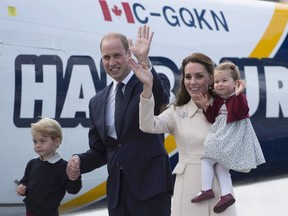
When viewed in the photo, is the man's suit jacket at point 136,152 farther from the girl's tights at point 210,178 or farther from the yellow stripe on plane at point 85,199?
the yellow stripe on plane at point 85,199

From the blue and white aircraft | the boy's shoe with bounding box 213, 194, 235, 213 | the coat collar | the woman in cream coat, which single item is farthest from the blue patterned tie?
the blue and white aircraft

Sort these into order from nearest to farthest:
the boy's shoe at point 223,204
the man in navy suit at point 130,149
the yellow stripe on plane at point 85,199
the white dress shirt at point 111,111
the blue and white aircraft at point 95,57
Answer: the boy's shoe at point 223,204 < the man in navy suit at point 130,149 < the white dress shirt at point 111,111 < the blue and white aircraft at point 95,57 < the yellow stripe on plane at point 85,199

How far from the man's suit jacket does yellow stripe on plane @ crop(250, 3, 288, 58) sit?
3198 mm

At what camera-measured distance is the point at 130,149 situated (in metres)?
4.13

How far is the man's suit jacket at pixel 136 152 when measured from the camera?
409cm

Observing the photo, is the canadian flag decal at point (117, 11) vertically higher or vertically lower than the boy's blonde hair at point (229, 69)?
higher

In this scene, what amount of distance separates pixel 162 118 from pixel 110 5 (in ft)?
9.11

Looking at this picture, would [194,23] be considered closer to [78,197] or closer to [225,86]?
[78,197]

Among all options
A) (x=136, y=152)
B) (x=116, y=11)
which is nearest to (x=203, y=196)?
(x=136, y=152)

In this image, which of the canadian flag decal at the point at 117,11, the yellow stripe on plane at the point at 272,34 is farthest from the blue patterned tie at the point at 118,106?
the yellow stripe on plane at the point at 272,34

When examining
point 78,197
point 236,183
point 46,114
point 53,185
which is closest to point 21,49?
point 46,114

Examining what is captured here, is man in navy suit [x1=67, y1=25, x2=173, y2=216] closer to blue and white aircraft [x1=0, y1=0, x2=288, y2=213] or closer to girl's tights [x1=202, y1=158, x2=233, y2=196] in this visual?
girl's tights [x1=202, y1=158, x2=233, y2=196]

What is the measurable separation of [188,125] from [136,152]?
0.35 meters

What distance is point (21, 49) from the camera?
6.15m
